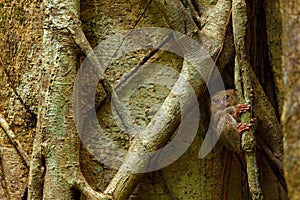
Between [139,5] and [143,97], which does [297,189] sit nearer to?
[143,97]

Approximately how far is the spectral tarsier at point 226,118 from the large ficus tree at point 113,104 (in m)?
0.04

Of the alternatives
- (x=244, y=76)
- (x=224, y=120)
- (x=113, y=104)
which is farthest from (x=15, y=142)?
(x=244, y=76)

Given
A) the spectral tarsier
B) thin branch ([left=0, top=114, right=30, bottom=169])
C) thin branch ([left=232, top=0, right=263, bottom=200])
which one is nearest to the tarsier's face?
the spectral tarsier

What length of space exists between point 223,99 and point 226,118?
76 mm

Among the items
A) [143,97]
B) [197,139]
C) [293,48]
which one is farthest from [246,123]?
[293,48]

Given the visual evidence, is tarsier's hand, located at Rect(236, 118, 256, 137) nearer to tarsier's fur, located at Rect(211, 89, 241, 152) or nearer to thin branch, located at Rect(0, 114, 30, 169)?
tarsier's fur, located at Rect(211, 89, 241, 152)

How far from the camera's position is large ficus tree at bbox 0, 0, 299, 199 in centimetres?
228

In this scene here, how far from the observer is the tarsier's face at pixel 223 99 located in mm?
2438

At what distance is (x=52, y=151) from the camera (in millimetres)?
2273

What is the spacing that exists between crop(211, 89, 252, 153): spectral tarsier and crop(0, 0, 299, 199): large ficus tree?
0.12 feet

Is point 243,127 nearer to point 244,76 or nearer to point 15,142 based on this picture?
point 244,76

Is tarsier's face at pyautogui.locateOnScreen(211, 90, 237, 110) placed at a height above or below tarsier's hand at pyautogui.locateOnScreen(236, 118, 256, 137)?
above

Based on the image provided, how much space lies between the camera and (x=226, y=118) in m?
2.45

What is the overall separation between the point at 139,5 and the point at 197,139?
573mm
